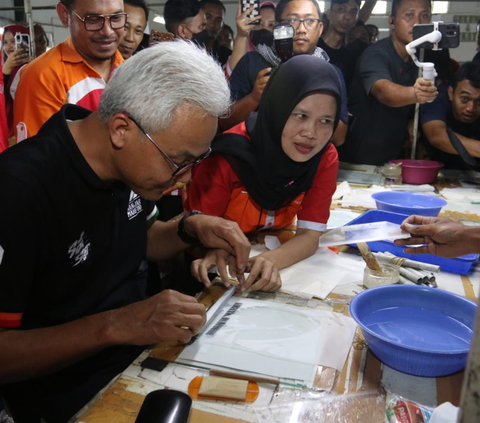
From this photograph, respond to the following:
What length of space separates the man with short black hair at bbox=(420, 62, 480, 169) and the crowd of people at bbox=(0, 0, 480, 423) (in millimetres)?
1334

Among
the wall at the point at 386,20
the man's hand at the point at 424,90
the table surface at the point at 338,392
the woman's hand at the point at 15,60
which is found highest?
the wall at the point at 386,20

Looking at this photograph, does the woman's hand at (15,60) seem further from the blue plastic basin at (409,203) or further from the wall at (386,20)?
the wall at (386,20)

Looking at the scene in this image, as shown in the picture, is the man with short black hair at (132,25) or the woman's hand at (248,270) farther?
the man with short black hair at (132,25)

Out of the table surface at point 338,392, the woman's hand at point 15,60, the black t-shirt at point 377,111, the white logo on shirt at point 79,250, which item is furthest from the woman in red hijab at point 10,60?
the table surface at point 338,392

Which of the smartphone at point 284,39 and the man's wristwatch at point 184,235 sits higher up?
the smartphone at point 284,39

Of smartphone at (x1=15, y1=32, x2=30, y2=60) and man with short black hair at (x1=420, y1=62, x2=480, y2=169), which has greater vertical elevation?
smartphone at (x1=15, y1=32, x2=30, y2=60)

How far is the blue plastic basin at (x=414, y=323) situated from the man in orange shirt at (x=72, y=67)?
163 centimetres

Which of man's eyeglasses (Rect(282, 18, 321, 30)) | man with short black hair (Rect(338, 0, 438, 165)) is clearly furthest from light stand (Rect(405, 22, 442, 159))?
man's eyeglasses (Rect(282, 18, 321, 30))

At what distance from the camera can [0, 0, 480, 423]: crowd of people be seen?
1008mm

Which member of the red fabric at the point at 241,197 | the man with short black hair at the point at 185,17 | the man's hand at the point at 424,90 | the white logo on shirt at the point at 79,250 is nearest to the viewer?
the white logo on shirt at the point at 79,250

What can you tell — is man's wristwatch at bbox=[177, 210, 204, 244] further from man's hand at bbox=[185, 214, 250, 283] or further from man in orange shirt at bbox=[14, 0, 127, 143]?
man in orange shirt at bbox=[14, 0, 127, 143]

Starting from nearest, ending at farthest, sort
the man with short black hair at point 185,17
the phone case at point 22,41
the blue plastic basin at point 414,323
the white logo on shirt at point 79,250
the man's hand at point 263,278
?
1. the blue plastic basin at point 414,323
2. the white logo on shirt at point 79,250
3. the man's hand at point 263,278
4. the man with short black hair at point 185,17
5. the phone case at point 22,41

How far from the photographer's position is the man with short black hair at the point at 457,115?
2.94m

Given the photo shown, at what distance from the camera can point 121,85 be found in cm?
107
